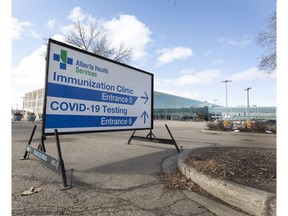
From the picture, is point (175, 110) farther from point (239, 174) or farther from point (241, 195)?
point (241, 195)

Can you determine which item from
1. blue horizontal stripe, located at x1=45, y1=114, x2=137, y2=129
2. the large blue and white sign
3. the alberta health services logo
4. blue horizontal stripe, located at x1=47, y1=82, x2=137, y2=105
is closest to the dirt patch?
blue horizontal stripe, located at x1=45, y1=114, x2=137, y2=129

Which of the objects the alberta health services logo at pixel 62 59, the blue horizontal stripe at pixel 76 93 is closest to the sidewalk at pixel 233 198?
the blue horizontal stripe at pixel 76 93

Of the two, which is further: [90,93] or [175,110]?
[175,110]

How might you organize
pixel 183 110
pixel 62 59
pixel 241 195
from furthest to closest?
pixel 183 110 → pixel 62 59 → pixel 241 195

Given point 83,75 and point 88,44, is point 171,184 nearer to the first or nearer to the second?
point 83,75

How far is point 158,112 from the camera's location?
3206 inches

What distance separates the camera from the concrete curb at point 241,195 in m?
2.72

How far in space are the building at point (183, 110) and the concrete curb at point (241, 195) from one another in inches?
2522

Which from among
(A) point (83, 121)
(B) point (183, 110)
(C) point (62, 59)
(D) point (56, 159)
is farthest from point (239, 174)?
(B) point (183, 110)

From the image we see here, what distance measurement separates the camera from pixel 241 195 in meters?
3.04

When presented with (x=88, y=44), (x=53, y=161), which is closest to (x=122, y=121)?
(x=53, y=161)

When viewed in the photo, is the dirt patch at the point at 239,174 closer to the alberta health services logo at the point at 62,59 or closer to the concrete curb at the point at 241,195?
the concrete curb at the point at 241,195

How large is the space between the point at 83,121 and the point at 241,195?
4213 mm
